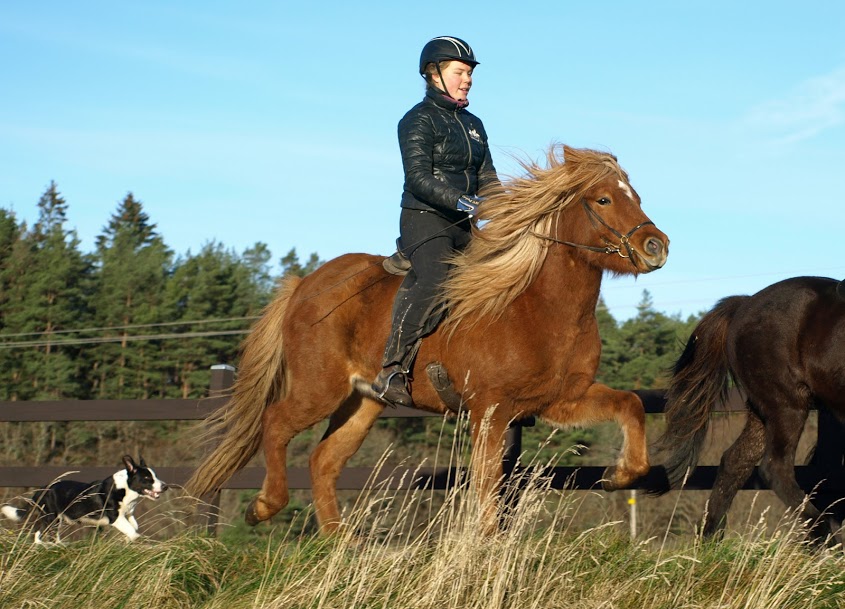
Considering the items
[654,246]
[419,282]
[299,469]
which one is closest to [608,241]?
[654,246]

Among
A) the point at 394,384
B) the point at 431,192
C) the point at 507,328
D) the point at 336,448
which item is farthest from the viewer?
the point at 336,448

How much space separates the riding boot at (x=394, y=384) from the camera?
618cm

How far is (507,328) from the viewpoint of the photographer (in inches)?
232

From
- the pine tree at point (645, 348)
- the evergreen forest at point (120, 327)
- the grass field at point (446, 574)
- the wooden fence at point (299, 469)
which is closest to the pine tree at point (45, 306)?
the evergreen forest at point (120, 327)

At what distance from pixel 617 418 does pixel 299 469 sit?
3.56 meters

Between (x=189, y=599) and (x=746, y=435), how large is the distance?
14.9 ft

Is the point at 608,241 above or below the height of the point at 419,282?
above

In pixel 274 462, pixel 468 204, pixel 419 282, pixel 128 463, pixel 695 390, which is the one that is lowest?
pixel 128 463

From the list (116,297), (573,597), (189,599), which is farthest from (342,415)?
(116,297)

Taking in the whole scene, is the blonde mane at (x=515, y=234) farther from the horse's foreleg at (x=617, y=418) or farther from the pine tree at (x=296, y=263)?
the pine tree at (x=296, y=263)

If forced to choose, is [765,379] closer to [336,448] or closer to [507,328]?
[507,328]

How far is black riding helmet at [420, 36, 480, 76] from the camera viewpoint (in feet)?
20.4

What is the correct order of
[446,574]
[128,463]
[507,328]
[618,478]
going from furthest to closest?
[128,463] → [507,328] → [618,478] → [446,574]

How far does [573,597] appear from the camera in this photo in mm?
4184
